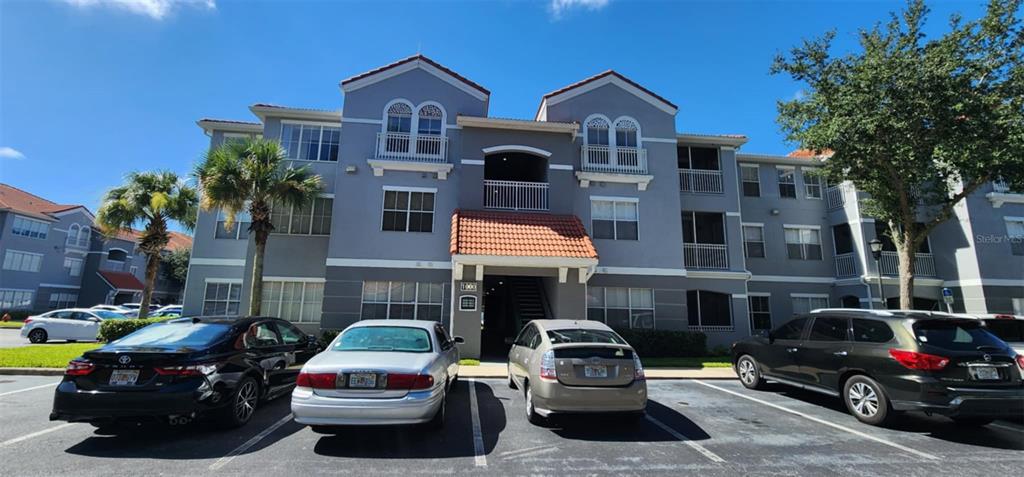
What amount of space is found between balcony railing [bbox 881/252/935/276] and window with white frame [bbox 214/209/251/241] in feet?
91.6

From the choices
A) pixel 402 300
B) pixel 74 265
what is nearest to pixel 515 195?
pixel 402 300

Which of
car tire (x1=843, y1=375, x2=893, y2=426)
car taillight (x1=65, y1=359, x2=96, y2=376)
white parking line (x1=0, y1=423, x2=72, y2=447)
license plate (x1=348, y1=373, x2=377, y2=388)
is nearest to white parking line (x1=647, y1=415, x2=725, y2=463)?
car tire (x1=843, y1=375, x2=893, y2=426)

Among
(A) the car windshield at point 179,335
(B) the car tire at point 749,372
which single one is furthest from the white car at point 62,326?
(B) the car tire at point 749,372

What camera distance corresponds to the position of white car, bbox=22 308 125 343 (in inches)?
710

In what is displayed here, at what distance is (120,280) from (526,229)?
4553 centimetres

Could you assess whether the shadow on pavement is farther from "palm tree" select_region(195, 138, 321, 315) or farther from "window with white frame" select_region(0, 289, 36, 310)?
"window with white frame" select_region(0, 289, 36, 310)

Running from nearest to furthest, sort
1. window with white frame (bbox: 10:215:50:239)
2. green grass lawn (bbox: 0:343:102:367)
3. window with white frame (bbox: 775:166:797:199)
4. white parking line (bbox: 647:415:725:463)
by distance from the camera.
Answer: white parking line (bbox: 647:415:725:463) → green grass lawn (bbox: 0:343:102:367) → window with white frame (bbox: 775:166:797:199) → window with white frame (bbox: 10:215:50:239)

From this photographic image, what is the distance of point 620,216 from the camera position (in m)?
16.4

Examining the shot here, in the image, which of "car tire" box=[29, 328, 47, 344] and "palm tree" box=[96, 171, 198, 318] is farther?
"car tire" box=[29, 328, 47, 344]

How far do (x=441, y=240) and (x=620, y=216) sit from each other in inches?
277

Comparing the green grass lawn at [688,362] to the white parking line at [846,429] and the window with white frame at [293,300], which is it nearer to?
the white parking line at [846,429]

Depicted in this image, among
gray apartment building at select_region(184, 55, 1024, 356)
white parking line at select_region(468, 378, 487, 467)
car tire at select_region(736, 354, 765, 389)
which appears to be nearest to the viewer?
white parking line at select_region(468, 378, 487, 467)

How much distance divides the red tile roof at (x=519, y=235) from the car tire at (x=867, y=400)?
24.3 feet

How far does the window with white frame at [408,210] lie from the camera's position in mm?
15156
